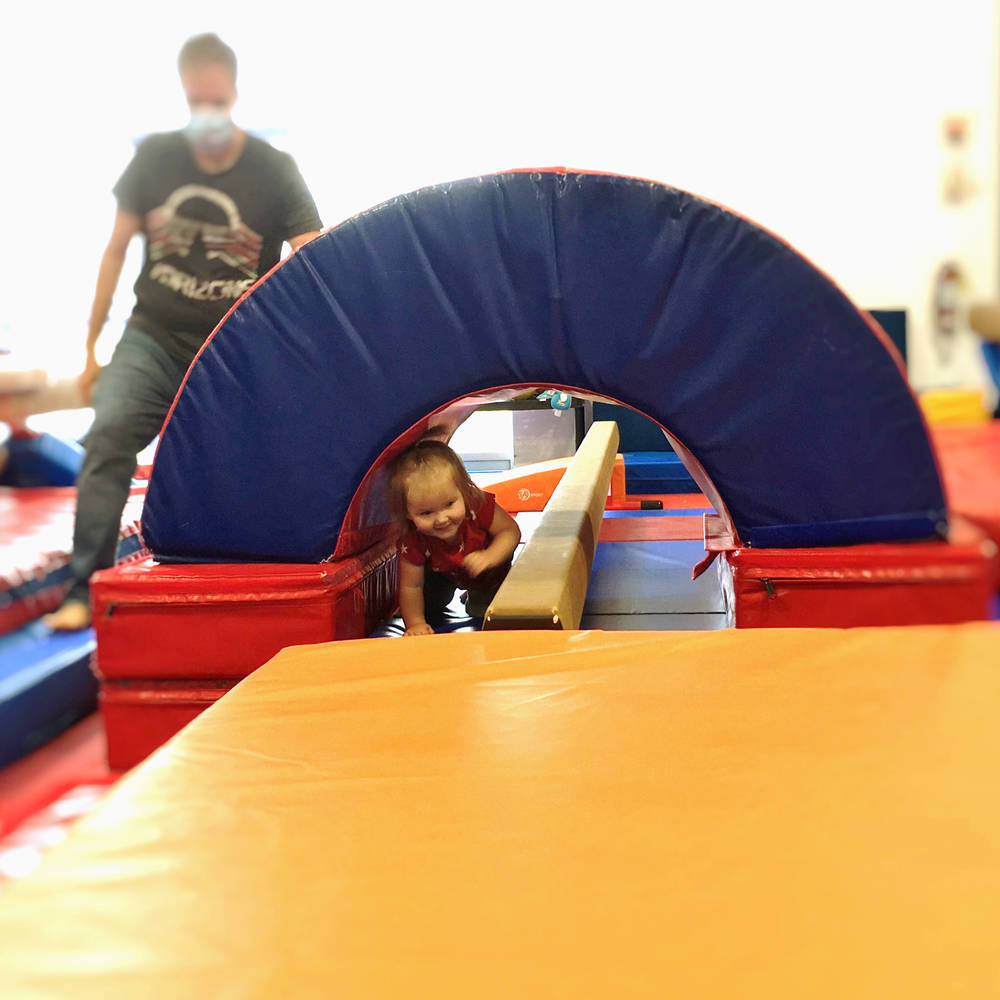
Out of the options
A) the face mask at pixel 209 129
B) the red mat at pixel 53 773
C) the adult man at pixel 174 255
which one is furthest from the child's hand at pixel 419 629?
the face mask at pixel 209 129

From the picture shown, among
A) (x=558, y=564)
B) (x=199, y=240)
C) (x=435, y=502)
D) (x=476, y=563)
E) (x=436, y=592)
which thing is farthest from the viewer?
(x=436, y=592)

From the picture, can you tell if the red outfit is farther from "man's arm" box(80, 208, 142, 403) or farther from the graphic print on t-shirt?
"man's arm" box(80, 208, 142, 403)

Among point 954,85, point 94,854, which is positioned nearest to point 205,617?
point 94,854

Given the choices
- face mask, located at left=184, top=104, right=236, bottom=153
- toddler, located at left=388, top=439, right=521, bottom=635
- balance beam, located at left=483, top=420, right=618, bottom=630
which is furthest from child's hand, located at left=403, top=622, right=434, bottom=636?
face mask, located at left=184, top=104, right=236, bottom=153

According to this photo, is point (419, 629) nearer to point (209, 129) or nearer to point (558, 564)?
point (558, 564)

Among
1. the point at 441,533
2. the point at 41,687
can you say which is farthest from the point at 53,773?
the point at 441,533

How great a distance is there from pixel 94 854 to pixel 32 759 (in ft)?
3.50

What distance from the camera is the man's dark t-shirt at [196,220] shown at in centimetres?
176

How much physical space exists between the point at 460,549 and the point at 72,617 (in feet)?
2.67

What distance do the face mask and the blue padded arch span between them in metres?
0.60

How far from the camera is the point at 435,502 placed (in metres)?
1.52

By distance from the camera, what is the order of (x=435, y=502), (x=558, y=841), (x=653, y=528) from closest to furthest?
(x=558, y=841) < (x=435, y=502) < (x=653, y=528)

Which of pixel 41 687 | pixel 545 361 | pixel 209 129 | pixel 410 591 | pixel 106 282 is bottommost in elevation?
pixel 41 687

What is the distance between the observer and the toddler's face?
1503 millimetres
